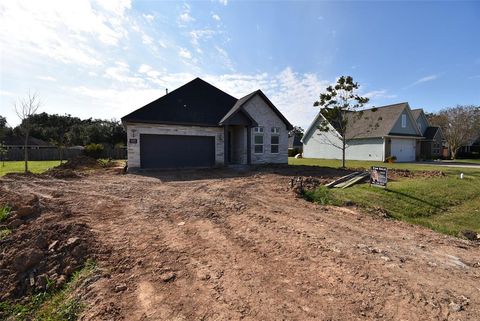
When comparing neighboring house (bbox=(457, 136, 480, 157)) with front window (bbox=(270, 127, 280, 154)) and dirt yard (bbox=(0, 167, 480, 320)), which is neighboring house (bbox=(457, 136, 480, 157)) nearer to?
front window (bbox=(270, 127, 280, 154))

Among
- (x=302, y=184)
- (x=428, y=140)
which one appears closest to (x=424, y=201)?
(x=302, y=184)

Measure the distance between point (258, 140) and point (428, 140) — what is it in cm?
2670

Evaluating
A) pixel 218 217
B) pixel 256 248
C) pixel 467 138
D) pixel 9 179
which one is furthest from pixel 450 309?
pixel 467 138

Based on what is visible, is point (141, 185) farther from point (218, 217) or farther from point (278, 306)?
point (278, 306)

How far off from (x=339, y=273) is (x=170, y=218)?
161 inches

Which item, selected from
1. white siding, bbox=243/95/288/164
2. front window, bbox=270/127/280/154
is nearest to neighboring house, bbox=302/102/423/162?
white siding, bbox=243/95/288/164

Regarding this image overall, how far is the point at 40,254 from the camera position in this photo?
410 cm

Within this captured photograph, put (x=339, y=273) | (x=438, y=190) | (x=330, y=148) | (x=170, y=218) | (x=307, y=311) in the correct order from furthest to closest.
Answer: (x=330, y=148)
(x=438, y=190)
(x=170, y=218)
(x=339, y=273)
(x=307, y=311)

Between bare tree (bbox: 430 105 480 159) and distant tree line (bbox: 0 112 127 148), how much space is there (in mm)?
48894

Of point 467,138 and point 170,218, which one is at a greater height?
point 467,138

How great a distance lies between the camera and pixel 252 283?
337 centimetres

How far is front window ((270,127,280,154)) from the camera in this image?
20.3 m

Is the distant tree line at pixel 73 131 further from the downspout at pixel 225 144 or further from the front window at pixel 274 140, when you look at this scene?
the front window at pixel 274 140

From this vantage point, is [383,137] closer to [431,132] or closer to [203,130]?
[431,132]
